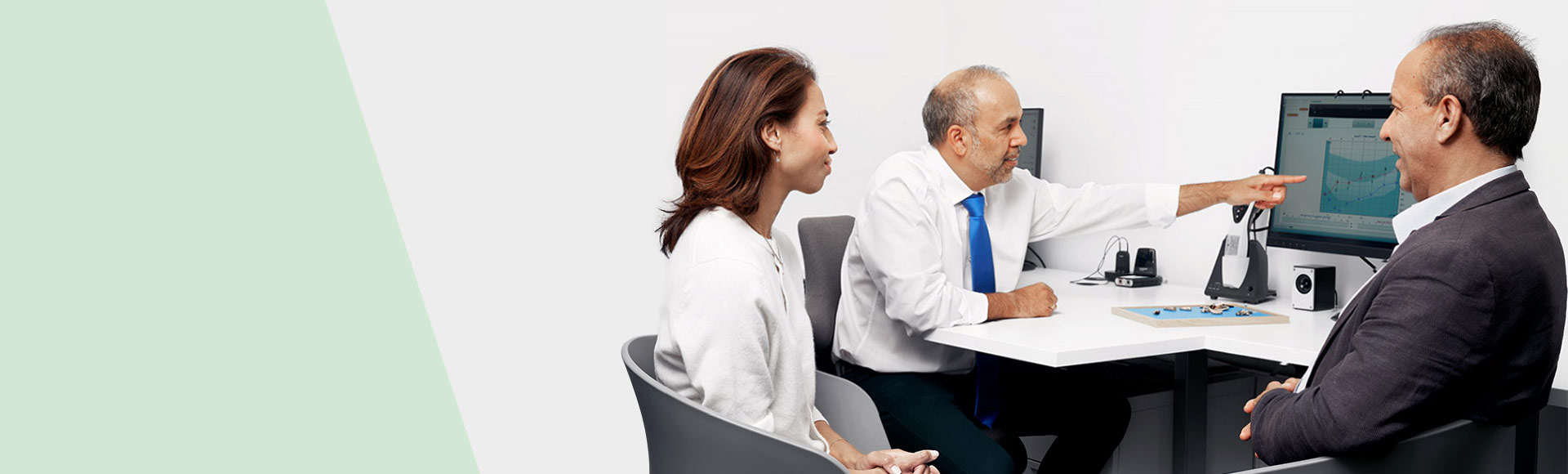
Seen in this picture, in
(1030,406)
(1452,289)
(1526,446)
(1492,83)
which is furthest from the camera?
(1030,406)

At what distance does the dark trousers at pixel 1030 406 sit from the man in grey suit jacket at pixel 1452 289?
0.94 m

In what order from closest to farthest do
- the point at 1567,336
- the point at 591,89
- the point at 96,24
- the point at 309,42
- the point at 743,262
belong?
the point at 743,262, the point at 1567,336, the point at 96,24, the point at 309,42, the point at 591,89

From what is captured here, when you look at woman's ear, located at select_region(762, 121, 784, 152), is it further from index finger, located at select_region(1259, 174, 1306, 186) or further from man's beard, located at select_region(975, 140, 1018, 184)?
index finger, located at select_region(1259, 174, 1306, 186)

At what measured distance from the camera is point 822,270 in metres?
2.92

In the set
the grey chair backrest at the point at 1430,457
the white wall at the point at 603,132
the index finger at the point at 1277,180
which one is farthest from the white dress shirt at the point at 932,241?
the grey chair backrest at the point at 1430,457

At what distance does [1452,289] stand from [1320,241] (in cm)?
135

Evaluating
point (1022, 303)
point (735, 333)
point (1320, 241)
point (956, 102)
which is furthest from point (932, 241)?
point (735, 333)

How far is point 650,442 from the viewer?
1.68m

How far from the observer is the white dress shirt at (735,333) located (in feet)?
5.09

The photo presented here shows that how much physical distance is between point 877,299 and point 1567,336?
57.4 inches

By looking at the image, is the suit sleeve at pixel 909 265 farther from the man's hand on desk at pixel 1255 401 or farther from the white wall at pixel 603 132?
the white wall at pixel 603 132

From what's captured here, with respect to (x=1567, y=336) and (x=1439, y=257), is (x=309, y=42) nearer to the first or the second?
(x=1439, y=257)

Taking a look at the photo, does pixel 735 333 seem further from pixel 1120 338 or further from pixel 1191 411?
pixel 1191 411

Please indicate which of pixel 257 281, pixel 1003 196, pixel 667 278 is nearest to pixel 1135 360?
pixel 1003 196
